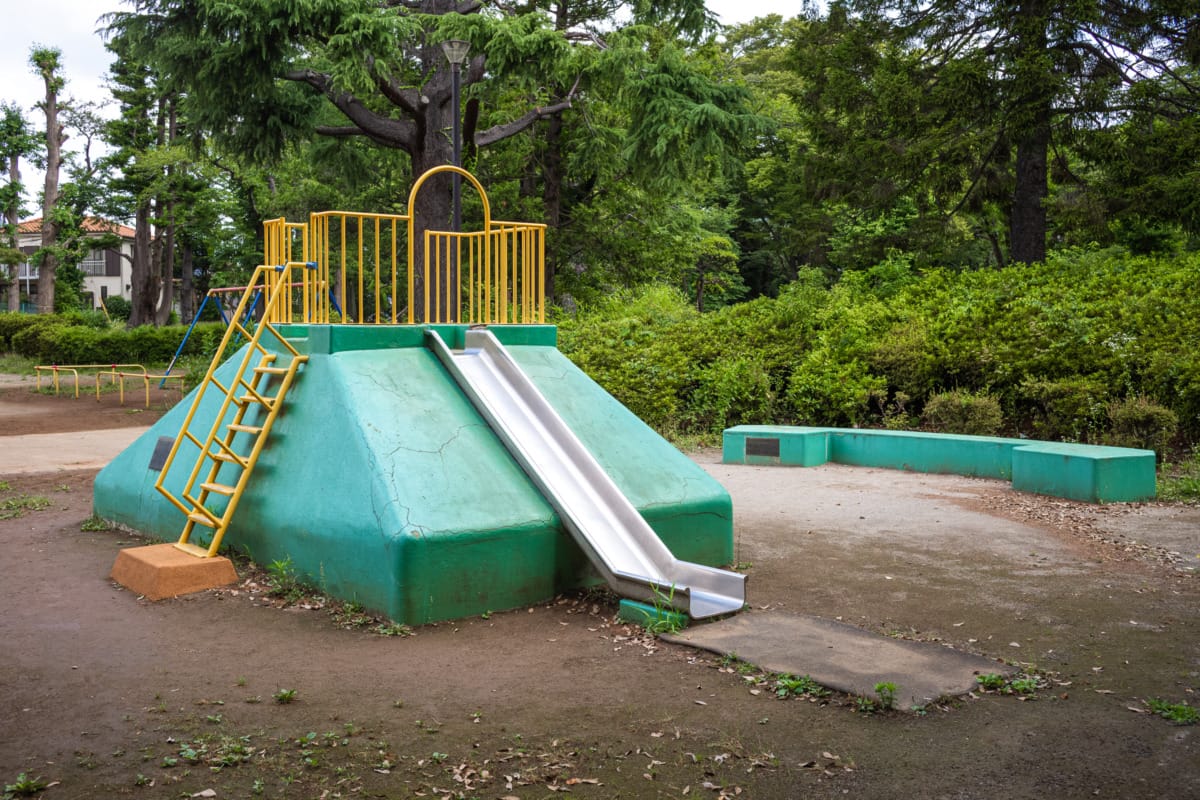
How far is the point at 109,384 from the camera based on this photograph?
84.6 feet

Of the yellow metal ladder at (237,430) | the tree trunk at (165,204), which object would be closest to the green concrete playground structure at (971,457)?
the yellow metal ladder at (237,430)

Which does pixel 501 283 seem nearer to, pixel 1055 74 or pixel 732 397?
pixel 732 397

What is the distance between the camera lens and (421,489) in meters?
6.29

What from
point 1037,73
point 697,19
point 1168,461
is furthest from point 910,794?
point 697,19

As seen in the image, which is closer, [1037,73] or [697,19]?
[1037,73]

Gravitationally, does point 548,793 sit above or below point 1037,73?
below

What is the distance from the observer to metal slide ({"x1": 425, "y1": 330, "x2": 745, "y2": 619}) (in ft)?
20.1

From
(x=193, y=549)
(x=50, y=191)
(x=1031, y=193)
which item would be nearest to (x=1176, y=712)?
(x=193, y=549)

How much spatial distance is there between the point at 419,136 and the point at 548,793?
1790 cm

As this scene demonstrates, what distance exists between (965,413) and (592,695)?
371 inches

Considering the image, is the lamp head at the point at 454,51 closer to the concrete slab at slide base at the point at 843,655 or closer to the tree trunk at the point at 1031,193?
the tree trunk at the point at 1031,193

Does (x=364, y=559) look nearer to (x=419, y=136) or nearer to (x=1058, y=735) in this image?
(x=1058, y=735)

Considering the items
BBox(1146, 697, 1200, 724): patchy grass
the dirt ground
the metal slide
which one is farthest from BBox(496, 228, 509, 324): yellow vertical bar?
BBox(1146, 697, 1200, 724): patchy grass

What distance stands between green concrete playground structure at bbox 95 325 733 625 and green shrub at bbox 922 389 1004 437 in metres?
6.41
